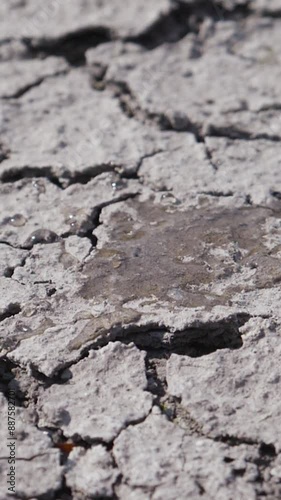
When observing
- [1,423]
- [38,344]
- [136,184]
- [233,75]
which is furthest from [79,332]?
[233,75]

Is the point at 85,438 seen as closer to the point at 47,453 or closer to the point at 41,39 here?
the point at 47,453

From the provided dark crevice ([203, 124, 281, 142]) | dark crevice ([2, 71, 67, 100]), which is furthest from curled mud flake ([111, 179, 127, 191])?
dark crevice ([2, 71, 67, 100])

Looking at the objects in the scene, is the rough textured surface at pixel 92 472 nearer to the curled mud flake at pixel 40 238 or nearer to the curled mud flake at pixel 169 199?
the curled mud flake at pixel 40 238

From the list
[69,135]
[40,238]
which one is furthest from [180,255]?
[69,135]

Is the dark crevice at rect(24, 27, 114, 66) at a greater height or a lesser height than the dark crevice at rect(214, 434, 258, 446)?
greater

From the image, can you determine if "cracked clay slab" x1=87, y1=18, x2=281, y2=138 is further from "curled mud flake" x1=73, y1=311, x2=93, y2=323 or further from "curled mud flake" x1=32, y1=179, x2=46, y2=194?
"curled mud flake" x1=73, y1=311, x2=93, y2=323

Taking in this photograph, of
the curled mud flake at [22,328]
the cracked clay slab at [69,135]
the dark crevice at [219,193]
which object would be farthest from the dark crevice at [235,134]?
the curled mud flake at [22,328]
